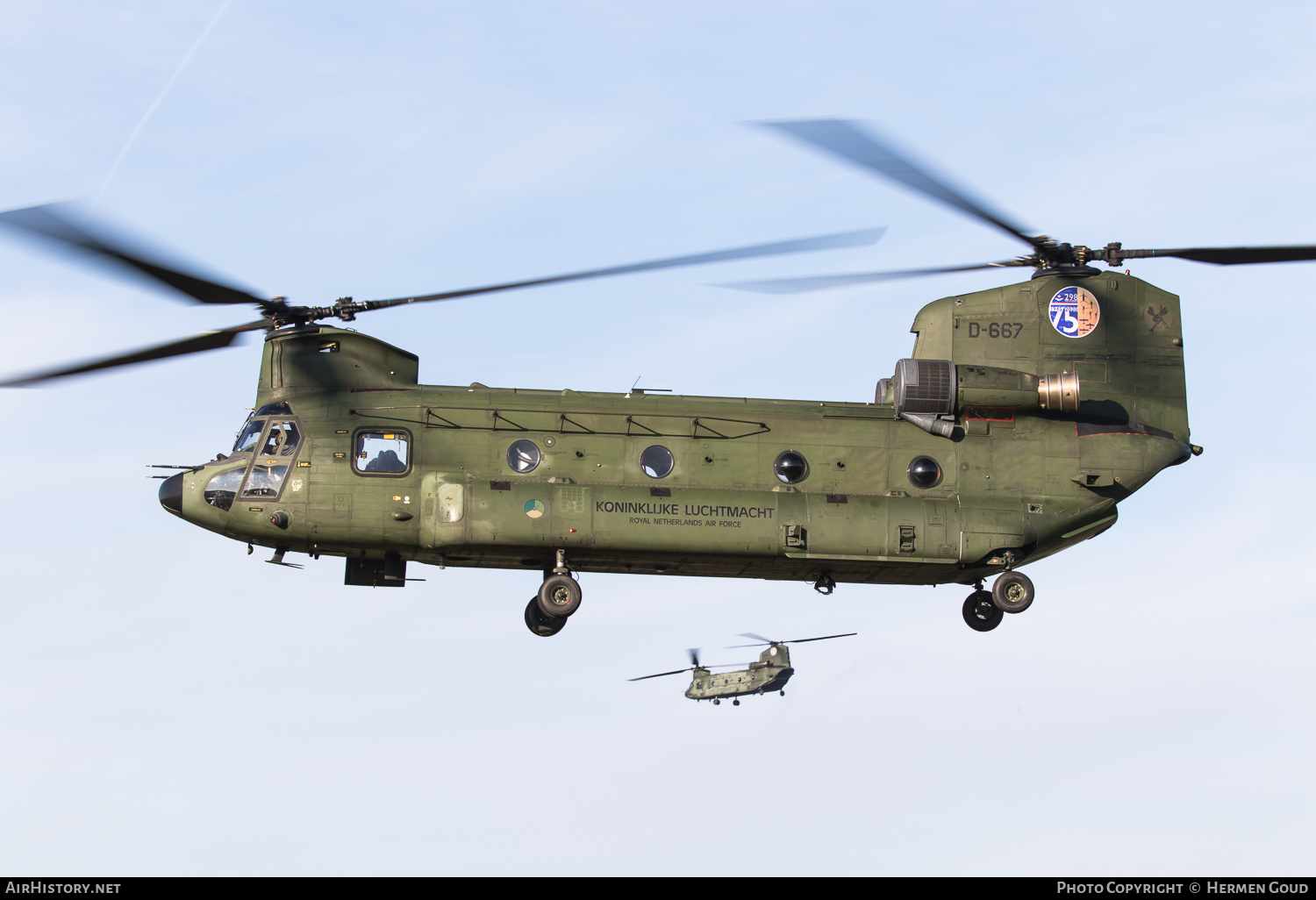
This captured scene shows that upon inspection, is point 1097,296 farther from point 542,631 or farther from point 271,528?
point 271,528

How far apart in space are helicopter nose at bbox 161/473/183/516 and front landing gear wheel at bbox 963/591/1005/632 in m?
14.2

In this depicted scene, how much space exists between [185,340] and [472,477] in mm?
5229

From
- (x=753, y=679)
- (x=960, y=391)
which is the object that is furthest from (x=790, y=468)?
(x=753, y=679)

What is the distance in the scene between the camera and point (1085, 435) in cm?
2694

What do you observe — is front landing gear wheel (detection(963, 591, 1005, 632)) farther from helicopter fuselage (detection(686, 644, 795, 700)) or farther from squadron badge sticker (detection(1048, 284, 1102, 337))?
helicopter fuselage (detection(686, 644, 795, 700))

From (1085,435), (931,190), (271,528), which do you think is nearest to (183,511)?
(271,528)

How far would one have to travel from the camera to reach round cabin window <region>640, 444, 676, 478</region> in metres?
26.0

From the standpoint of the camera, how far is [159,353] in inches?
942

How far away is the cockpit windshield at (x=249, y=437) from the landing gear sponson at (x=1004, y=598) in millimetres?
13172

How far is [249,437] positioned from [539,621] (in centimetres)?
603

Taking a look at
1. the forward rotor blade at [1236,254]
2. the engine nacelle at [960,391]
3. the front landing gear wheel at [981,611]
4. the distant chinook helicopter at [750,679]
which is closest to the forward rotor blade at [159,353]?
the engine nacelle at [960,391]

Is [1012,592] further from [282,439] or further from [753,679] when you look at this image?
[753,679]

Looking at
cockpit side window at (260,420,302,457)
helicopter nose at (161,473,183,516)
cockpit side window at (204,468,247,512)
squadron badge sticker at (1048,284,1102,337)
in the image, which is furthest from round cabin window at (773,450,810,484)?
helicopter nose at (161,473,183,516)

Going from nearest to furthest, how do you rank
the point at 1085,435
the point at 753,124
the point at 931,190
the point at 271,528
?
the point at 753,124 < the point at 931,190 < the point at 271,528 < the point at 1085,435
